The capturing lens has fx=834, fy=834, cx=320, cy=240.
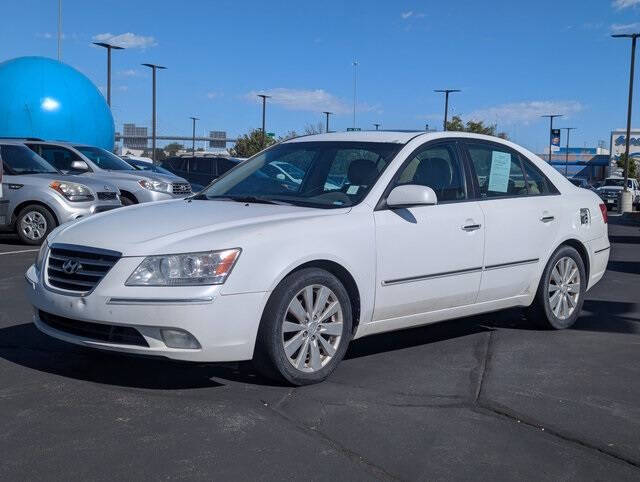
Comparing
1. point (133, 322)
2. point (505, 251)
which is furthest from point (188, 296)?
point (505, 251)

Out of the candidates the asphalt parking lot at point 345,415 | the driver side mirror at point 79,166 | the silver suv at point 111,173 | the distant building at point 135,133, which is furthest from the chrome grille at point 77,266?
the distant building at point 135,133

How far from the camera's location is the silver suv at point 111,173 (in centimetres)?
1505

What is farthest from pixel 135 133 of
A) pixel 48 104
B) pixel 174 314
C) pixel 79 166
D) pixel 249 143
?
pixel 174 314

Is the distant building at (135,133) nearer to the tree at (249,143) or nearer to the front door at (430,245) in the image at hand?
the tree at (249,143)

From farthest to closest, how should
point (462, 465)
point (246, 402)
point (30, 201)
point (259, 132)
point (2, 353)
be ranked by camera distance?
point (259, 132) < point (30, 201) < point (2, 353) < point (246, 402) < point (462, 465)

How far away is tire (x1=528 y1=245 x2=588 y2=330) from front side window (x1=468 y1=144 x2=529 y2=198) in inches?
26.4

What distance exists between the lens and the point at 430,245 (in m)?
5.69

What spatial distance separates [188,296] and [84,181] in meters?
8.94

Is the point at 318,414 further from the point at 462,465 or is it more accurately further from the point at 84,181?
the point at 84,181

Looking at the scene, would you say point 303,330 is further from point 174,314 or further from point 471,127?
point 471,127

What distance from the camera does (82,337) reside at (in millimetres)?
4883

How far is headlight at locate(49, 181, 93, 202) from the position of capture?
12.6 m

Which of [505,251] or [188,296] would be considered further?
[505,251]

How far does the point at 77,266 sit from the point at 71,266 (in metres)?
0.05
